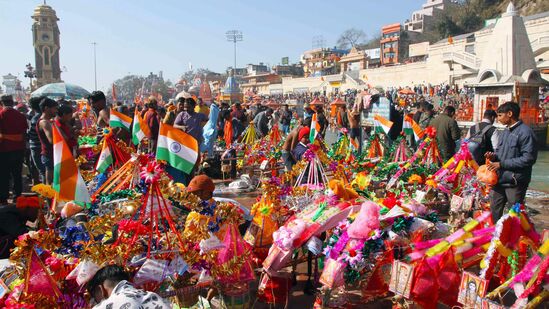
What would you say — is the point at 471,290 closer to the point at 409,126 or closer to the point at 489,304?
the point at 489,304

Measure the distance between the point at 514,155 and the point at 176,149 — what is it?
11.6 feet

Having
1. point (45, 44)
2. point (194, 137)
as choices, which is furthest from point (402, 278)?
point (45, 44)

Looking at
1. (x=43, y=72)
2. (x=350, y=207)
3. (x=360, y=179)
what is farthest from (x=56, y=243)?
(x=43, y=72)

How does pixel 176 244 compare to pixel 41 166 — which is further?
pixel 41 166

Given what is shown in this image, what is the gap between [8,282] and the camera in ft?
9.64

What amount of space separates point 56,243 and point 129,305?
1.08m

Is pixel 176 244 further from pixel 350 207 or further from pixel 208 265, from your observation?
pixel 350 207

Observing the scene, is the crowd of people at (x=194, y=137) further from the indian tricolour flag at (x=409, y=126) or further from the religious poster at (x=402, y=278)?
the religious poster at (x=402, y=278)

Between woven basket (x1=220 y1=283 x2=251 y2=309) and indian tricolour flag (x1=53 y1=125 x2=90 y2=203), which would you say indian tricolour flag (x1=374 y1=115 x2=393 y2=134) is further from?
indian tricolour flag (x1=53 y1=125 x2=90 y2=203)

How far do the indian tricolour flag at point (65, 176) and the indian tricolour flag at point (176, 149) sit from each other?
788 mm

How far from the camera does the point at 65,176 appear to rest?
359cm

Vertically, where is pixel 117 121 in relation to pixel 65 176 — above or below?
above

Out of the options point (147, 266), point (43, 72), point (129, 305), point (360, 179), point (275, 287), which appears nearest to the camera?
point (129, 305)

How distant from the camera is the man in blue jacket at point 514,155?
173 inches
